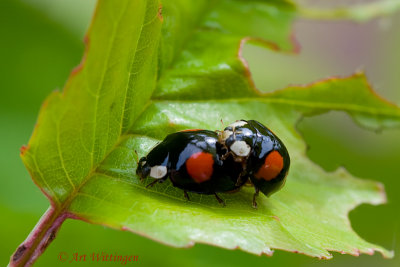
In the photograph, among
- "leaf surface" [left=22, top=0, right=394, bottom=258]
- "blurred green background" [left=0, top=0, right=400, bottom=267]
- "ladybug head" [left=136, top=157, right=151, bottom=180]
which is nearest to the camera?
"leaf surface" [left=22, top=0, right=394, bottom=258]

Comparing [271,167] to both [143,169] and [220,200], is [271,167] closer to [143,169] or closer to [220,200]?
[220,200]

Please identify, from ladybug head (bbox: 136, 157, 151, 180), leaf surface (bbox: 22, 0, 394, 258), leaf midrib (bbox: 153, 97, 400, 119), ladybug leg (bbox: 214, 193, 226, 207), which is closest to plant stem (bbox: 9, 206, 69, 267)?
leaf surface (bbox: 22, 0, 394, 258)

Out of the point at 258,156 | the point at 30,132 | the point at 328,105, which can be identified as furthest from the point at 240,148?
the point at 30,132

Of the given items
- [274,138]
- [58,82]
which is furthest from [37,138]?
[58,82]

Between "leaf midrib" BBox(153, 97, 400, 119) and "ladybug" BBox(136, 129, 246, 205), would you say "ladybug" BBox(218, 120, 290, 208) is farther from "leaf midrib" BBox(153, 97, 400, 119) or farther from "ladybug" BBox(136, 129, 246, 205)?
"leaf midrib" BBox(153, 97, 400, 119)

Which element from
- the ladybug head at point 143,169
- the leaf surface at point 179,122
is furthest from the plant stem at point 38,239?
the ladybug head at point 143,169

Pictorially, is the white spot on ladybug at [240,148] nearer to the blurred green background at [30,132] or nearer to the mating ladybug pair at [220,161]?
the mating ladybug pair at [220,161]
